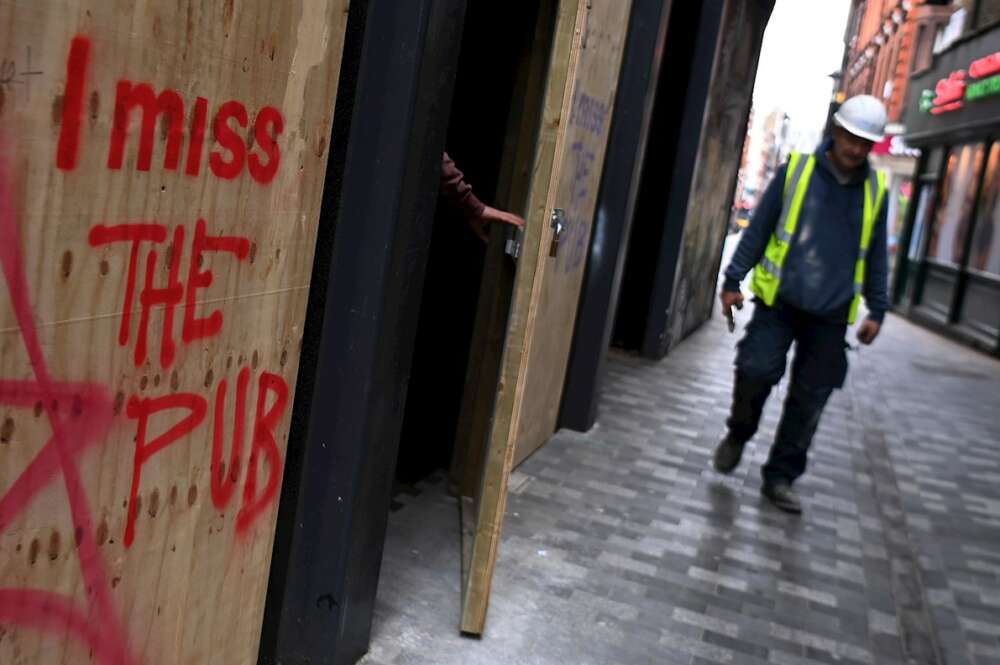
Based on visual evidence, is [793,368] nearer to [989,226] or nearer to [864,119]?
[864,119]

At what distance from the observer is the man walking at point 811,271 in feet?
17.0

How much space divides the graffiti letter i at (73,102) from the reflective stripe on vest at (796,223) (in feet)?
13.5

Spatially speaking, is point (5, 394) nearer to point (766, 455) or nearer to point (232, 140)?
point (232, 140)

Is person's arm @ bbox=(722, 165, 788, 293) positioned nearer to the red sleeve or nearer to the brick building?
the red sleeve

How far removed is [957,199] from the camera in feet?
59.5

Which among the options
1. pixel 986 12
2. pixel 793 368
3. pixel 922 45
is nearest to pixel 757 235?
pixel 793 368

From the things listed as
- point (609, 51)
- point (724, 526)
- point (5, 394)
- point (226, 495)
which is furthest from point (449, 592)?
point (609, 51)

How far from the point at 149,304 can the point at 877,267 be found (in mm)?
4155

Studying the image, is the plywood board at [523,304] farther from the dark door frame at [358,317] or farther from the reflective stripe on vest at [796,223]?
the reflective stripe on vest at [796,223]

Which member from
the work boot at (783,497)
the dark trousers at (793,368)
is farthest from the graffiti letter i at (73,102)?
the work boot at (783,497)

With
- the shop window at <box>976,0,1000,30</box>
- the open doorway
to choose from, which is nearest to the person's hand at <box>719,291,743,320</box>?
the open doorway

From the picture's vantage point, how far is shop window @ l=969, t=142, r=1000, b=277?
51.3 feet

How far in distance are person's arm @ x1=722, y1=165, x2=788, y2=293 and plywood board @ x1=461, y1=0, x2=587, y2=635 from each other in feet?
7.56

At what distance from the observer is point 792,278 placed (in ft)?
17.1
